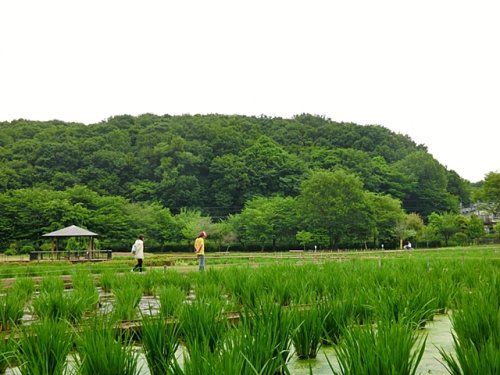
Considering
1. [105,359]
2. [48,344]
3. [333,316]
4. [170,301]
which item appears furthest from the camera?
[170,301]

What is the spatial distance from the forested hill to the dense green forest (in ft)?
0.59

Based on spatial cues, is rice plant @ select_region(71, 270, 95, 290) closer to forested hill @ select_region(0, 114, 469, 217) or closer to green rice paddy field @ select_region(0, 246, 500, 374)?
green rice paddy field @ select_region(0, 246, 500, 374)

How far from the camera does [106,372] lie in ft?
9.71

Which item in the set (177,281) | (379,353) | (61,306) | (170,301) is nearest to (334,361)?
(379,353)

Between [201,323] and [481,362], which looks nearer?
[481,362]

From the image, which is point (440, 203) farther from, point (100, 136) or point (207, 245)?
point (100, 136)

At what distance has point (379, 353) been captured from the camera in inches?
106

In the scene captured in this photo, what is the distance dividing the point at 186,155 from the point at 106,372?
236ft

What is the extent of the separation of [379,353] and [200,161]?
242 ft

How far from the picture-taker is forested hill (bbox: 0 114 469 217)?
68.3m

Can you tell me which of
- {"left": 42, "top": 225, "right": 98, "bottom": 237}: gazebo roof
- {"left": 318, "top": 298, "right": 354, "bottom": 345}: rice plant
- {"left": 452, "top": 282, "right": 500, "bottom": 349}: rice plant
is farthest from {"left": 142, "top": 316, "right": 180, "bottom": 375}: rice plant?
{"left": 42, "top": 225, "right": 98, "bottom": 237}: gazebo roof

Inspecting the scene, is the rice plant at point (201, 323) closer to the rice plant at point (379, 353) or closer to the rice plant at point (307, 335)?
the rice plant at point (307, 335)

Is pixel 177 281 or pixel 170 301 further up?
pixel 170 301

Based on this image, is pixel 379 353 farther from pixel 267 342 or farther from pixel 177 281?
pixel 177 281
